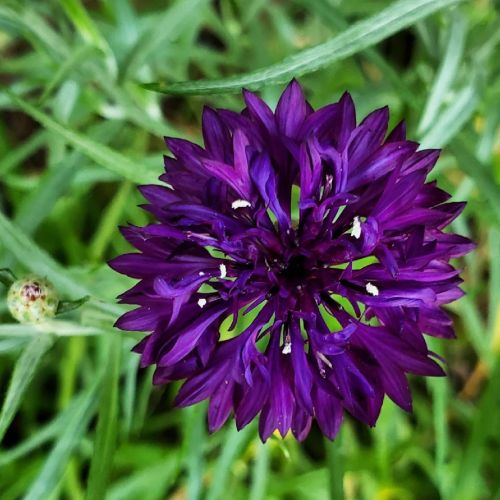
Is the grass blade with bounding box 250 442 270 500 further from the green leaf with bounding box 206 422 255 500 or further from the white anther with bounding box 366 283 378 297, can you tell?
the white anther with bounding box 366 283 378 297

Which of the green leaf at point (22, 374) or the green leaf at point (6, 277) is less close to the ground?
the green leaf at point (6, 277)

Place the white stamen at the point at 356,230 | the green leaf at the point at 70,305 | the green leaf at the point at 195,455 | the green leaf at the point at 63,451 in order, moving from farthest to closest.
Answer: the green leaf at the point at 195,455 → the green leaf at the point at 63,451 → the green leaf at the point at 70,305 → the white stamen at the point at 356,230

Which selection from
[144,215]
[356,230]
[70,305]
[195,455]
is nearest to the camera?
[356,230]

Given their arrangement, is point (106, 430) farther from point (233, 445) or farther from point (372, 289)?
point (372, 289)

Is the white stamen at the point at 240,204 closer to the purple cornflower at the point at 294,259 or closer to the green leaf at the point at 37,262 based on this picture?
the purple cornflower at the point at 294,259

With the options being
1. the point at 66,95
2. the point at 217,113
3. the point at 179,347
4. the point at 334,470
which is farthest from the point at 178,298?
the point at 66,95

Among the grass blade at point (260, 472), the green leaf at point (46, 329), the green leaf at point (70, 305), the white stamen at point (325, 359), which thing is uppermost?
the green leaf at point (70, 305)

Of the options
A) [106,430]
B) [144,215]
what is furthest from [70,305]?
[144,215]

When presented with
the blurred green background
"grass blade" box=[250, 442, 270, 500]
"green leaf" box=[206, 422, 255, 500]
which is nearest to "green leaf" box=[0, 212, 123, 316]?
the blurred green background

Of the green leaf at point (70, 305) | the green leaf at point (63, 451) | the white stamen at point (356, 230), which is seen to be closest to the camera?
the white stamen at point (356, 230)

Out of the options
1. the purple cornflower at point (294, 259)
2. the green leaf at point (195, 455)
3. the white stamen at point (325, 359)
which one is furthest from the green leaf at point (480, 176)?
the green leaf at point (195, 455)
